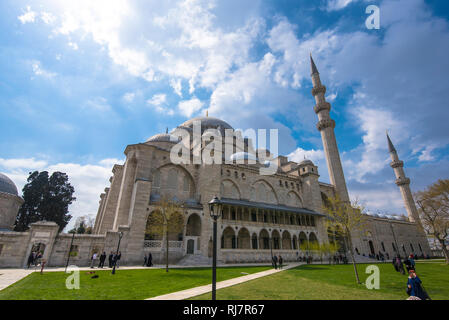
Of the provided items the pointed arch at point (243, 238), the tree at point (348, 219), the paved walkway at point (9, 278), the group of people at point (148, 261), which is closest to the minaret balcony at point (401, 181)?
the tree at point (348, 219)

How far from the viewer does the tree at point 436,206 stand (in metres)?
24.6

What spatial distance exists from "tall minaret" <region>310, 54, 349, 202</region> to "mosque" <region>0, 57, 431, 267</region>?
171mm

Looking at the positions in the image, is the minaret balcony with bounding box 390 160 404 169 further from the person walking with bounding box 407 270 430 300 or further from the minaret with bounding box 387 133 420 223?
the person walking with bounding box 407 270 430 300

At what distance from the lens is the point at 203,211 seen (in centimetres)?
2438

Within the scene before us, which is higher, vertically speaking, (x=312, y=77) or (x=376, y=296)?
(x=312, y=77)

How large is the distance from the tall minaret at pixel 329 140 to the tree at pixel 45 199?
139ft

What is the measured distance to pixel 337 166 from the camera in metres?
38.8

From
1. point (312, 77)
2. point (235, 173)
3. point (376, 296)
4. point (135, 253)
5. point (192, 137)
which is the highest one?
point (312, 77)

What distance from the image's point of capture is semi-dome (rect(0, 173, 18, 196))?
2364 centimetres

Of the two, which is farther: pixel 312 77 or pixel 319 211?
pixel 312 77
